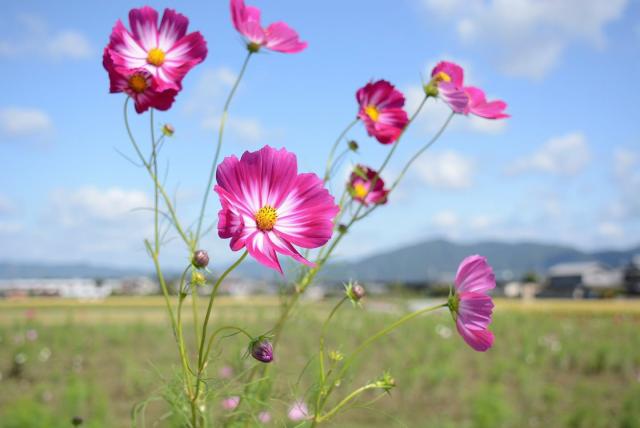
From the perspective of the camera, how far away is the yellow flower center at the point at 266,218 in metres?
0.74

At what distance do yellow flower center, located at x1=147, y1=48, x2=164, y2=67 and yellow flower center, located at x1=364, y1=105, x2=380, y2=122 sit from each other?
375 mm

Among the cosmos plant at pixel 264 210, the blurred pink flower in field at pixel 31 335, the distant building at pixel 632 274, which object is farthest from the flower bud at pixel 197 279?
the distant building at pixel 632 274

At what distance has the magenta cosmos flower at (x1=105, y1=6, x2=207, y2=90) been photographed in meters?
0.94

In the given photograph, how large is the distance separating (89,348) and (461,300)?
7111mm

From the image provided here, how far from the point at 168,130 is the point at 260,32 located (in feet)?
0.77

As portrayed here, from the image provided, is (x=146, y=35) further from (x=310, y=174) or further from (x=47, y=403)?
(x=47, y=403)

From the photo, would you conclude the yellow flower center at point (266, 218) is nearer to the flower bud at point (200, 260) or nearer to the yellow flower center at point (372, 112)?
the flower bud at point (200, 260)

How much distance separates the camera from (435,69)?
3.66ft

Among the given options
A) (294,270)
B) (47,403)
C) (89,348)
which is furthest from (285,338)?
(294,270)

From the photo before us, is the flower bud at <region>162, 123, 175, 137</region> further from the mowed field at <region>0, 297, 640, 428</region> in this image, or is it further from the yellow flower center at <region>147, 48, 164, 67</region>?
the mowed field at <region>0, 297, 640, 428</region>

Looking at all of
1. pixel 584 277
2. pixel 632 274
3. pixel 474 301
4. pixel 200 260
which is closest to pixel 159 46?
pixel 200 260

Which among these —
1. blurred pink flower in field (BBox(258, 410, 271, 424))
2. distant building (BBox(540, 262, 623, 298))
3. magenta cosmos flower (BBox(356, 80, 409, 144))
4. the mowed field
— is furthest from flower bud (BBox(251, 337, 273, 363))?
distant building (BBox(540, 262, 623, 298))

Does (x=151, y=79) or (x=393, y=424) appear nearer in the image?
(x=151, y=79)

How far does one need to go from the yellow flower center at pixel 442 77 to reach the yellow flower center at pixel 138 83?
18.9 inches
